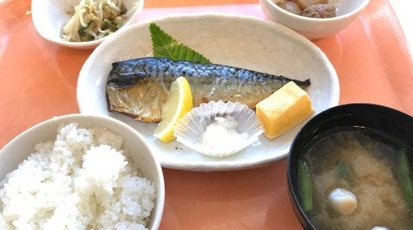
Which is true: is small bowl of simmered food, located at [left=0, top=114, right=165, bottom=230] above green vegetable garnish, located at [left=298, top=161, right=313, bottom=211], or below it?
above

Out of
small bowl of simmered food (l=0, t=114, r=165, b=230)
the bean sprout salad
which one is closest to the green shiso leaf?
the bean sprout salad

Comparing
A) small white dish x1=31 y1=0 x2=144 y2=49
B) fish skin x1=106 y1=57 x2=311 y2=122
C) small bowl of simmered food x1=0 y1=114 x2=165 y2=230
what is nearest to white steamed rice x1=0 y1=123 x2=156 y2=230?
small bowl of simmered food x1=0 y1=114 x2=165 y2=230

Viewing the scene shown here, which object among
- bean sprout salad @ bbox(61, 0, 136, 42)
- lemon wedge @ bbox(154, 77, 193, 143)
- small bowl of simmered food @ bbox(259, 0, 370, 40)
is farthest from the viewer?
bean sprout salad @ bbox(61, 0, 136, 42)

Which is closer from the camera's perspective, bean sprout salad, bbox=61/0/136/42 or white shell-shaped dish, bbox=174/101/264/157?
white shell-shaped dish, bbox=174/101/264/157

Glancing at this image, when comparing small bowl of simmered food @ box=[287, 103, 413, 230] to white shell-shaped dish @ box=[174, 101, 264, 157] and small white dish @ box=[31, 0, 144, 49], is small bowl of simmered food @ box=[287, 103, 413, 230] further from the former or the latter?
small white dish @ box=[31, 0, 144, 49]

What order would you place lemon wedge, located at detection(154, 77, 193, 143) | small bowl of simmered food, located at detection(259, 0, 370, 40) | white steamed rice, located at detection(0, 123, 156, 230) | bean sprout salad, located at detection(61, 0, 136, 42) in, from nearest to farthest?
1. white steamed rice, located at detection(0, 123, 156, 230)
2. lemon wedge, located at detection(154, 77, 193, 143)
3. small bowl of simmered food, located at detection(259, 0, 370, 40)
4. bean sprout salad, located at detection(61, 0, 136, 42)

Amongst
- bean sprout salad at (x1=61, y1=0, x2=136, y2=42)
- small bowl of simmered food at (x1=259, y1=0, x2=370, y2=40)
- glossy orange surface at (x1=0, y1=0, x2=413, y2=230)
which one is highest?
small bowl of simmered food at (x1=259, y1=0, x2=370, y2=40)

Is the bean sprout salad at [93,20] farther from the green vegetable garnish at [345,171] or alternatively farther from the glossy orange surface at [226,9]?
the green vegetable garnish at [345,171]

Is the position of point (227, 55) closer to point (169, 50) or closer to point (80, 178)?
point (169, 50)
